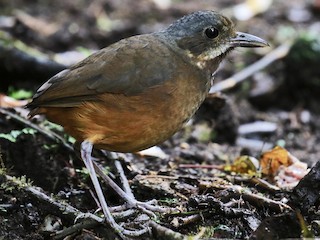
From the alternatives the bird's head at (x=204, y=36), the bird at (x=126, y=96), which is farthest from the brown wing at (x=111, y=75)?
the bird's head at (x=204, y=36)

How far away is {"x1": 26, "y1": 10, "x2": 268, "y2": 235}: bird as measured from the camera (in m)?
4.08

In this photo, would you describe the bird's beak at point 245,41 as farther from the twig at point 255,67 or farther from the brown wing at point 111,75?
the twig at point 255,67

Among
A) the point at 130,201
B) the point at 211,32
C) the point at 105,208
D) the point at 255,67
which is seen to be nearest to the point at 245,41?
the point at 211,32

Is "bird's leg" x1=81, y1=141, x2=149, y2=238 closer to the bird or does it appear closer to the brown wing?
the bird

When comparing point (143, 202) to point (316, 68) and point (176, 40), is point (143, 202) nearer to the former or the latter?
point (176, 40)

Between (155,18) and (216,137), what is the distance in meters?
3.23

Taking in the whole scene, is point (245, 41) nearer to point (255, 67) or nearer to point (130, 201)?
point (130, 201)

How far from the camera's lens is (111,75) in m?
4.14

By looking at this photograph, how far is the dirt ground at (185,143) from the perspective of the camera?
387cm

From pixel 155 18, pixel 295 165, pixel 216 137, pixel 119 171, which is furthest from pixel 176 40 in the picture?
pixel 155 18

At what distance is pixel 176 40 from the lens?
14.9 feet

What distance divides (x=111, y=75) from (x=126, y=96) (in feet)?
0.61

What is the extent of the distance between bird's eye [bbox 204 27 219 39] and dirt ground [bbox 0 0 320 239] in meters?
0.41

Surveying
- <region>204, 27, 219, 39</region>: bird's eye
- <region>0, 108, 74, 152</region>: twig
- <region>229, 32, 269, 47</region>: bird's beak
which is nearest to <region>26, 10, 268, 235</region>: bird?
<region>204, 27, 219, 39</region>: bird's eye
